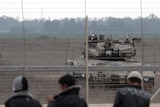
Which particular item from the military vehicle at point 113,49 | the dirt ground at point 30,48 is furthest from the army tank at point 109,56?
the dirt ground at point 30,48

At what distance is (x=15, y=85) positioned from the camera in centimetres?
667

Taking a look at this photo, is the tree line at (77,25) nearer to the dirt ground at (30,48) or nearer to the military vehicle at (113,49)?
the dirt ground at (30,48)

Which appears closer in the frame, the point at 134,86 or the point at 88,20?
the point at 134,86

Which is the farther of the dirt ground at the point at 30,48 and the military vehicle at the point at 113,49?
the military vehicle at the point at 113,49

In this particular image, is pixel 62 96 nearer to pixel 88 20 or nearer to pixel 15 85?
pixel 15 85

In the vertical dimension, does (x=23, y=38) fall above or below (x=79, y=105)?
above

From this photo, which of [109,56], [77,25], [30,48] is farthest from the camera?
[109,56]

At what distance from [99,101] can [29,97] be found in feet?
22.2

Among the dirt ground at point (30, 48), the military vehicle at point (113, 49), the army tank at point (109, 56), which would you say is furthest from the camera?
the military vehicle at point (113, 49)

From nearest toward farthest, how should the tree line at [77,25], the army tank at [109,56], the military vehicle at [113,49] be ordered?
the tree line at [77,25]
the army tank at [109,56]
the military vehicle at [113,49]

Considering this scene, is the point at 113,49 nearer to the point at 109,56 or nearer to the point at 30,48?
the point at 109,56

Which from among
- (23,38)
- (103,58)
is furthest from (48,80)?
(103,58)

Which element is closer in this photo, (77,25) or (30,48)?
(77,25)

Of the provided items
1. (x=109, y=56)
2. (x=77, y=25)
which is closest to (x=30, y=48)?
(x=77, y=25)
